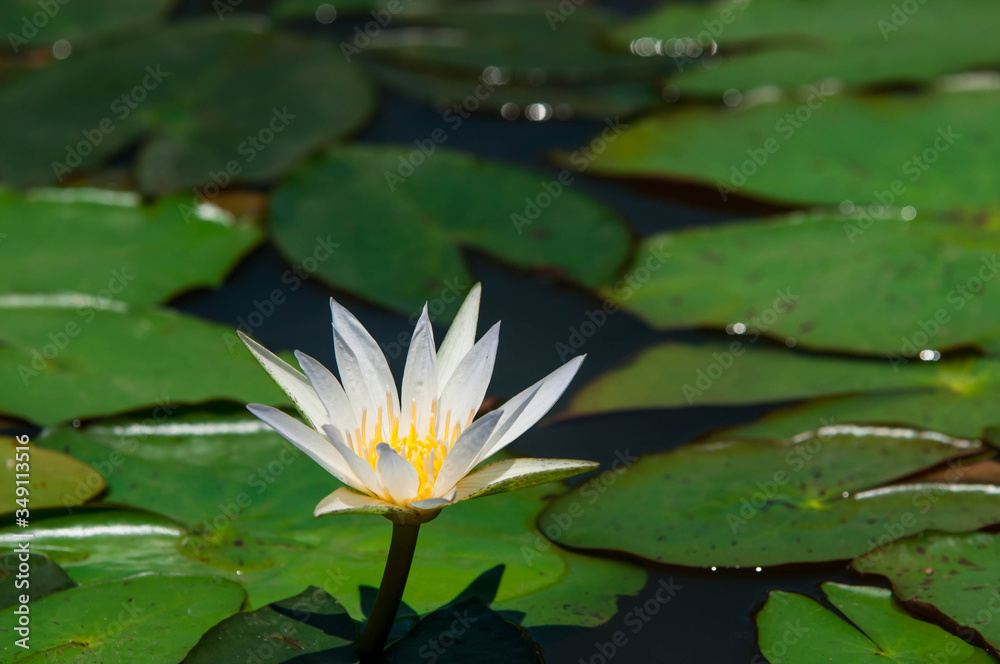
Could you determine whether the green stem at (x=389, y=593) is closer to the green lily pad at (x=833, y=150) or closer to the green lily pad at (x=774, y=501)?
the green lily pad at (x=774, y=501)

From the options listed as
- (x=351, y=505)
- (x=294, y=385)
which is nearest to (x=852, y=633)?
(x=351, y=505)

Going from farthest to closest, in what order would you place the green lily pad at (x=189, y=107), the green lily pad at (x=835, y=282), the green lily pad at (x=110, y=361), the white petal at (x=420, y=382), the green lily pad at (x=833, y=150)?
1. the green lily pad at (x=189, y=107)
2. the green lily pad at (x=833, y=150)
3. the green lily pad at (x=835, y=282)
4. the green lily pad at (x=110, y=361)
5. the white petal at (x=420, y=382)

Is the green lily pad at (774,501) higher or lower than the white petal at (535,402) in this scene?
lower

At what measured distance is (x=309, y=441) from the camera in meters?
1.57

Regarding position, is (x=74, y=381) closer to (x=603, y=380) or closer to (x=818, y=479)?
(x=603, y=380)

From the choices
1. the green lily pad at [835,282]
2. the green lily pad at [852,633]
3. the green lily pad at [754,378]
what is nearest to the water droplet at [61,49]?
the green lily pad at [835,282]

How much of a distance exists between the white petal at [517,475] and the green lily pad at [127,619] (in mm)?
660

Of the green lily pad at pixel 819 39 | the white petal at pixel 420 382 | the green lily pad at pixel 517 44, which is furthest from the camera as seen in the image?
the green lily pad at pixel 517 44

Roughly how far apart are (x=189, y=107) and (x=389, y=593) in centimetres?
285

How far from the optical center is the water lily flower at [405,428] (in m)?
1.53

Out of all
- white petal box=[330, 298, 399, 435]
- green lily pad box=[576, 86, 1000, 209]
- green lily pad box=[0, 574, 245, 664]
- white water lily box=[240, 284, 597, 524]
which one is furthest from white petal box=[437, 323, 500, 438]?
green lily pad box=[576, 86, 1000, 209]

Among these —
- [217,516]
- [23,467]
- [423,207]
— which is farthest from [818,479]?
[23,467]

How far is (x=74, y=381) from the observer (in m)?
2.58

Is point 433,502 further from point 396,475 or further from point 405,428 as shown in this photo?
point 405,428
